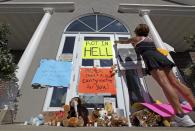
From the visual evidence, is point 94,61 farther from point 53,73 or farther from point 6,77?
point 6,77

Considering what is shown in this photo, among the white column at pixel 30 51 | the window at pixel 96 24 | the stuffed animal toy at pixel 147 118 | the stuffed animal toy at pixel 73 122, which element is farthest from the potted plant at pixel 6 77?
the window at pixel 96 24

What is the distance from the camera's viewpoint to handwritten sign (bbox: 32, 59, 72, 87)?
7270mm

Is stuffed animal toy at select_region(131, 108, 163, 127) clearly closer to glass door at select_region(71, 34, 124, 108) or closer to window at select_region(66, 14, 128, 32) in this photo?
glass door at select_region(71, 34, 124, 108)

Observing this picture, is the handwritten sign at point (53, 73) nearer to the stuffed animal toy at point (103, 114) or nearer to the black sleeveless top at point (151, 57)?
the stuffed animal toy at point (103, 114)

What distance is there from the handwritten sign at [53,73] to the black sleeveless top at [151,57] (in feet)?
7.67

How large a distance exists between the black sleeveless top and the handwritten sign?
2338mm

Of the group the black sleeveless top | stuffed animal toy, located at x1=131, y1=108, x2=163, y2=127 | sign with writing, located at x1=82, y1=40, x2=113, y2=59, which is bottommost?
stuffed animal toy, located at x1=131, y1=108, x2=163, y2=127

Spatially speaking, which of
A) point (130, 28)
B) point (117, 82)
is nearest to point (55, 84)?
point (117, 82)

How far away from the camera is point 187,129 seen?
4145 mm

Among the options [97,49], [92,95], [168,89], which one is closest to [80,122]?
[168,89]

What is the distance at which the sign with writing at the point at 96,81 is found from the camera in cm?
718

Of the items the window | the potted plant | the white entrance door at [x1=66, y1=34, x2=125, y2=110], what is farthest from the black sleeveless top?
the window

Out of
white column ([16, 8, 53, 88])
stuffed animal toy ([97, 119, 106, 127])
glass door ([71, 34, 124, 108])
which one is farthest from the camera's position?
white column ([16, 8, 53, 88])

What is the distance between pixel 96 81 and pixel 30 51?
1.99 metres
